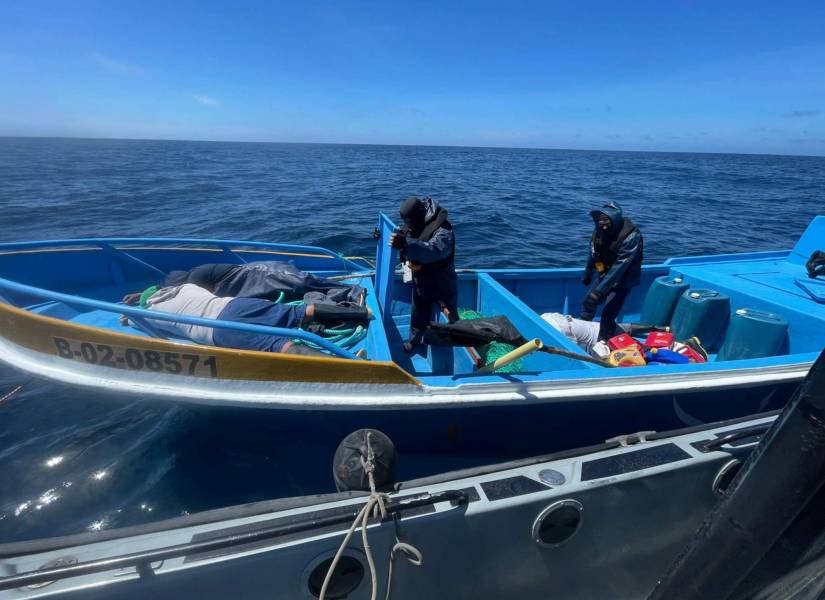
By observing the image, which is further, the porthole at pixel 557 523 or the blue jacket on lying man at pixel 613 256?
the blue jacket on lying man at pixel 613 256

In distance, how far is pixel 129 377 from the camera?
8.82 ft

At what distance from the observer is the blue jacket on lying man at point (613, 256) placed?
13.9 ft

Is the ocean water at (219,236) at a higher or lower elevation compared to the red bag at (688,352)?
lower

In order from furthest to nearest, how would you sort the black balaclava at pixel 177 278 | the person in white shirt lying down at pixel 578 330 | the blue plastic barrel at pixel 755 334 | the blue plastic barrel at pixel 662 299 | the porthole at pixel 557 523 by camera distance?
the blue plastic barrel at pixel 662 299 → the person in white shirt lying down at pixel 578 330 → the black balaclava at pixel 177 278 → the blue plastic barrel at pixel 755 334 → the porthole at pixel 557 523

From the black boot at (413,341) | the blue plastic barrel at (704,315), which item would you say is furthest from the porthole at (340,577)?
the blue plastic barrel at (704,315)

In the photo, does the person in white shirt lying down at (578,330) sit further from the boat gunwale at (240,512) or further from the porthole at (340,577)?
the porthole at (340,577)

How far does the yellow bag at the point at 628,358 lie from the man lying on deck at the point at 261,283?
2.54 meters

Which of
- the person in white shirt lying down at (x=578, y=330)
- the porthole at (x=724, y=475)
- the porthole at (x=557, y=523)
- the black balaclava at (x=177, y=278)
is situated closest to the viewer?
the porthole at (x=557, y=523)

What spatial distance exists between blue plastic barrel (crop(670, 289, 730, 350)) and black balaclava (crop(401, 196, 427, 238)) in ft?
10.8

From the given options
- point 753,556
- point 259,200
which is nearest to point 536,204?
point 259,200

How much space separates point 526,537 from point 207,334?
2604 millimetres

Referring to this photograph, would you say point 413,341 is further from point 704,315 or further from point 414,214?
point 704,315

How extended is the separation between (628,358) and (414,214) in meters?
2.40

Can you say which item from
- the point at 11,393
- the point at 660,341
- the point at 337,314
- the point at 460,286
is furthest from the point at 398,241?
the point at 11,393
